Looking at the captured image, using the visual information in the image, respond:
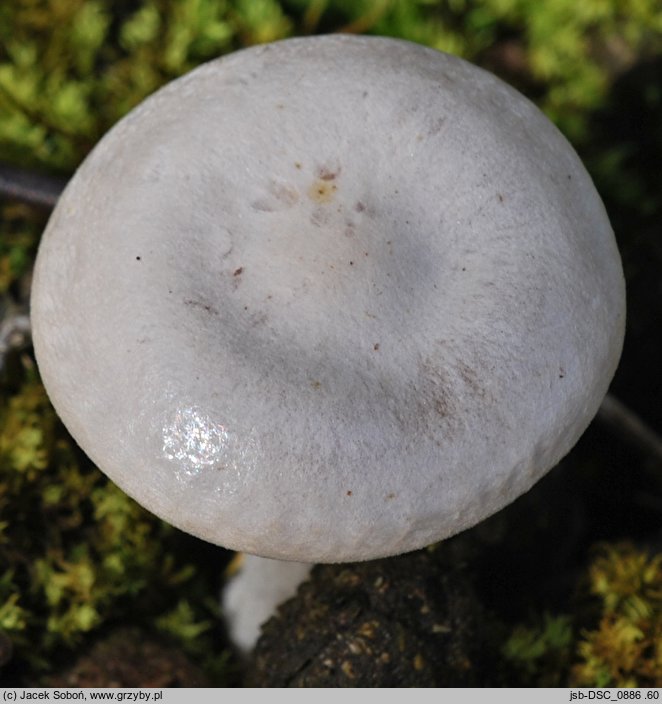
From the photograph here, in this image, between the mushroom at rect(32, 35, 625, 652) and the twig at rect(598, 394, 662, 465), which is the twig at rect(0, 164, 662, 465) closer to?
the twig at rect(598, 394, 662, 465)

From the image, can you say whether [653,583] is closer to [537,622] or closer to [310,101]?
[537,622]

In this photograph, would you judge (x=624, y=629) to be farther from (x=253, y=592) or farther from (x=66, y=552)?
(x=66, y=552)

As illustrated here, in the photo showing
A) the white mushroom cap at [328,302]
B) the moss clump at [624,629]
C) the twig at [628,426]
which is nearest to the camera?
the white mushroom cap at [328,302]

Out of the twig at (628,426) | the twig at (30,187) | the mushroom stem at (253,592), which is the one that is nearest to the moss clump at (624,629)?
the twig at (628,426)

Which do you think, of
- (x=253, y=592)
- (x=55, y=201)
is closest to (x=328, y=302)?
(x=253, y=592)

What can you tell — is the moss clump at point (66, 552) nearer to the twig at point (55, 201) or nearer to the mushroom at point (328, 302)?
the twig at point (55, 201)

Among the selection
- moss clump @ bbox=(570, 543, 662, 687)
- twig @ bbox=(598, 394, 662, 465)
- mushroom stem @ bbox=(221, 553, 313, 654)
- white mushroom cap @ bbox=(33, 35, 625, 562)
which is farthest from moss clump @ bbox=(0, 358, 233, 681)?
twig @ bbox=(598, 394, 662, 465)

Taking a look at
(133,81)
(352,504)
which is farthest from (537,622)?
(133,81)
